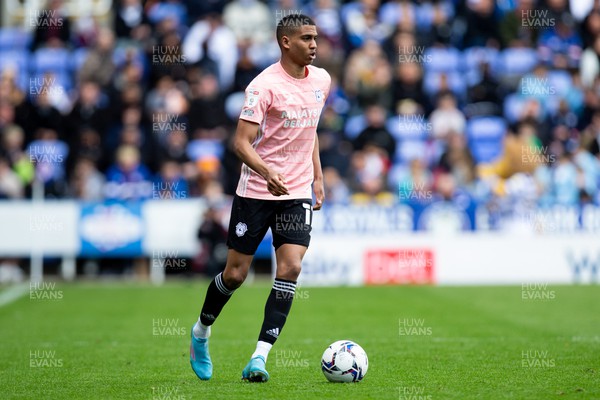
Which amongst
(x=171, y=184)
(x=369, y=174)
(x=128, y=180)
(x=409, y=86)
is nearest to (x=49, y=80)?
(x=128, y=180)

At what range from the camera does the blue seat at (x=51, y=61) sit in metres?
24.0

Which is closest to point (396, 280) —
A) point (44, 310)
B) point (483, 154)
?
point (483, 154)

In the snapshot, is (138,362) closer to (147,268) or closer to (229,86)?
(147,268)

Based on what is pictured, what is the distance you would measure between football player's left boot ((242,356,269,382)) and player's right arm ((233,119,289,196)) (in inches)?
48.5

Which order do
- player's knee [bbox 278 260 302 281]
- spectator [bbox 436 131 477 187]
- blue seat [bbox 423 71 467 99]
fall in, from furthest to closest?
blue seat [bbox 423 71 467 99] < spectator [bbox 436 131 477 187] < player's knee [bbox 278 260 302 281]

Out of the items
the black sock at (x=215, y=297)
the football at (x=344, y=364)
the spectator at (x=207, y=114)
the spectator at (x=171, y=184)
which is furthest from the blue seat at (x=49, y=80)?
the football at (x=344, y=364)

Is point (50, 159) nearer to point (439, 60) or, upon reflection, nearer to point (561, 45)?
point (439, 60)

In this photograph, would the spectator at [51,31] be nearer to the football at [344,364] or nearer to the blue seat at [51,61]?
the blue seat at [51,61]

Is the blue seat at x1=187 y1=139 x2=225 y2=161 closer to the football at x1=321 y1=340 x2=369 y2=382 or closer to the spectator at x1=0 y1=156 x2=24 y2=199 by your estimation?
the spectator at x1=0 y1=156 x2=24 y2=199

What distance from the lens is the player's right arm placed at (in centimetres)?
773

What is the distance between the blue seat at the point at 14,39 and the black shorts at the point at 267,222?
59.3ft

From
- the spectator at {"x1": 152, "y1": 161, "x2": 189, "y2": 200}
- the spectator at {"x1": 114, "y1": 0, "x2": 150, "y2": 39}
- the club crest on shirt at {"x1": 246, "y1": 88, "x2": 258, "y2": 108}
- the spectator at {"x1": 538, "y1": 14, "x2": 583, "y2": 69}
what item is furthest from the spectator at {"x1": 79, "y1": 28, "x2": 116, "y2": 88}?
the club crest on shirt at {"x1": 246, "y1": 88, "x2": 258, "y2": 108}

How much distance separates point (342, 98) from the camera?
22.8 meters

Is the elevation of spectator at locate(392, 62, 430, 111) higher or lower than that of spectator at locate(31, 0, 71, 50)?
lower
